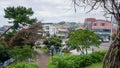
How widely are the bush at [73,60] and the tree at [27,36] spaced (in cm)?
855

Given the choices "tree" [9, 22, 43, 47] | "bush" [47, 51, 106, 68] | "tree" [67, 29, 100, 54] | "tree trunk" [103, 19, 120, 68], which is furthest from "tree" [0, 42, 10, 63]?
"tree trunk" [103, 19, 120, 68]

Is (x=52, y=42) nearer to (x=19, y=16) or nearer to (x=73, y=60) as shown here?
(x=19, y=16)

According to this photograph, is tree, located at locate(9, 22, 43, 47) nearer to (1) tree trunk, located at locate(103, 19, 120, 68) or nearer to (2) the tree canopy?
(2) the tree canopy

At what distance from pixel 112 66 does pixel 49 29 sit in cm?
3746

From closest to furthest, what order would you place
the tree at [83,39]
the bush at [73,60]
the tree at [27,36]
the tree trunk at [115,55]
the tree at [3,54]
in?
1. the tree trunk at [115,55]
2. the bush at [73,60]
3. the tree at [83,39]
4. the tree at [3,54]
5. the tree at [27,36]

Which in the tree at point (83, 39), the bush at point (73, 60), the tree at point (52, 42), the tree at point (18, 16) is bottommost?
the tree at point (52, 42)

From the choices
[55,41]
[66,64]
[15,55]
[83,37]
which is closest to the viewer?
[66,64]

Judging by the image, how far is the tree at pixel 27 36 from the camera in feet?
65.4

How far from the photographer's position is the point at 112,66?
242 cm

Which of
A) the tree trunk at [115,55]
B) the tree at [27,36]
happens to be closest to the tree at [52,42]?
the tree at [27,36]

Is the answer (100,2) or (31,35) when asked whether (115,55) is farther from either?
(31,35)

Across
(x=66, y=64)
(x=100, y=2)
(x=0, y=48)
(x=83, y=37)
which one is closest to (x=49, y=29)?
(x=0, y=48)

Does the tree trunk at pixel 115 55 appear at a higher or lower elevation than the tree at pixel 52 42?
higher

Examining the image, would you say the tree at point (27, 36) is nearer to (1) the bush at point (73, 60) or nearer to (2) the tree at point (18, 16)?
(2) the tree at point (18, 16)
